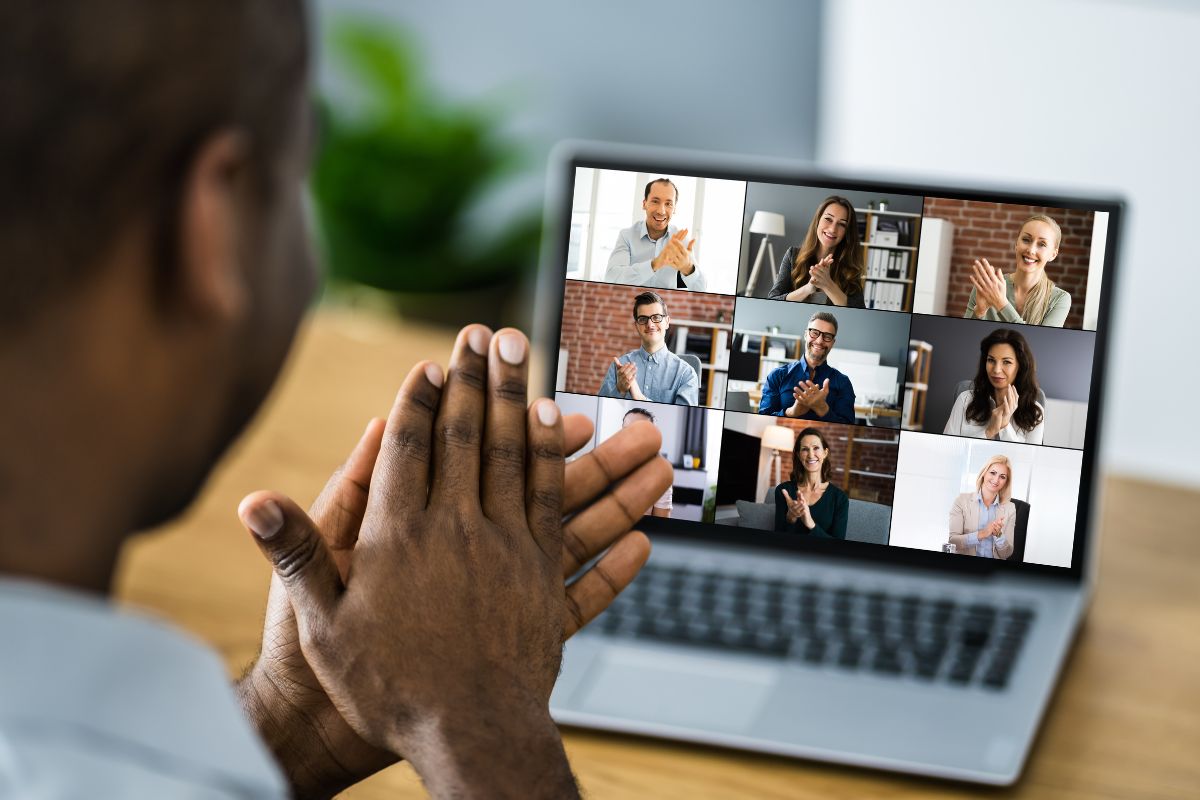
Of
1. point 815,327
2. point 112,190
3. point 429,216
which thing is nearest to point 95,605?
point 112,190

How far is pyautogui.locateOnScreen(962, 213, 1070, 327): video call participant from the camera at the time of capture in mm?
619

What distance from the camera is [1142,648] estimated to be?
0.92 m

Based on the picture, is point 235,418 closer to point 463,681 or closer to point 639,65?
point 463,681

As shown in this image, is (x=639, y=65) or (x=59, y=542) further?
(x=639, y=65)

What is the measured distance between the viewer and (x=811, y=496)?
0.64 meters

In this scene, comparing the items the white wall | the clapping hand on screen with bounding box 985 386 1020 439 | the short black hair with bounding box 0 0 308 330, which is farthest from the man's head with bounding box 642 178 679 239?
the white wall

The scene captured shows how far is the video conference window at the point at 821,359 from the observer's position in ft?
2.07

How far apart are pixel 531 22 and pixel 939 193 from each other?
2261 mm

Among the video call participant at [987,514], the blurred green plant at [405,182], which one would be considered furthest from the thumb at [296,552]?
the blurred green plant at [405,182]

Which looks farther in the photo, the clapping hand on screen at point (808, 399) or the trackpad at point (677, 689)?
the trackpad at point (677, 689)

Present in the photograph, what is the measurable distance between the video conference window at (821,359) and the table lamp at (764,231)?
0.04ft

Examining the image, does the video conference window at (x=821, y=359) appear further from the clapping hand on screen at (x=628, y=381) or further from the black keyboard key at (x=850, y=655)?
the black keyboard key at (x=850, y=655)

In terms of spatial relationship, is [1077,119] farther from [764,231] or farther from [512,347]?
[512,347]

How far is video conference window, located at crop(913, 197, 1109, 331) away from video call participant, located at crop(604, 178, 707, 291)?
0.12m
